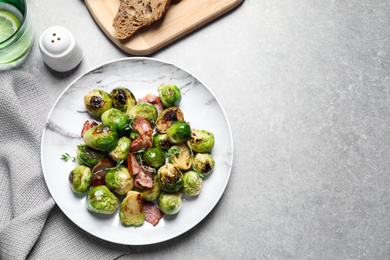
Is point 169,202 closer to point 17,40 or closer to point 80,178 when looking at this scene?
point 80,178

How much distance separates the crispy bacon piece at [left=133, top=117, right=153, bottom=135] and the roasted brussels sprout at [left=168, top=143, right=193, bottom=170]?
15 cm

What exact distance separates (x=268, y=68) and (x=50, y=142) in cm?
126

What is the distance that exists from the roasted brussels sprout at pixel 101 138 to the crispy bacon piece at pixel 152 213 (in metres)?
0.36

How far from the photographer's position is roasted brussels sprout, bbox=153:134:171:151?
2.77 meters

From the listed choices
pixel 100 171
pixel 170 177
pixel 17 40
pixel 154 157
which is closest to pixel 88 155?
pixel 100 171

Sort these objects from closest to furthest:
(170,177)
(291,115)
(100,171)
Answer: (170,177) → (100,171) → (291,115)

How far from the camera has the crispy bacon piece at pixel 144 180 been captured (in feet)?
8.86

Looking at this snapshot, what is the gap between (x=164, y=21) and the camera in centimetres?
296

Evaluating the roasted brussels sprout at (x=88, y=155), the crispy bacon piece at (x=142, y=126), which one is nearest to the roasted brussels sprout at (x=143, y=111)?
the crispy bacon piece at (x=142, y=126)

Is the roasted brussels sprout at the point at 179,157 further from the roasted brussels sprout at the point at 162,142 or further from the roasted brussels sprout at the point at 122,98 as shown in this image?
the roasted brussels sprout at the point at 122,98

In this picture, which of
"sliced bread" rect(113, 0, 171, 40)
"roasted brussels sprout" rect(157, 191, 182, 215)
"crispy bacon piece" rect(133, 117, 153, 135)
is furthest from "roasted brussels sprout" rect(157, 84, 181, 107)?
"roasted brussels sprout" rect(157, 191, 182, 215)

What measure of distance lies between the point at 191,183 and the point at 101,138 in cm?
50

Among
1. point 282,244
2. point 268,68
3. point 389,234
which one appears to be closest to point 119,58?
point 268,68

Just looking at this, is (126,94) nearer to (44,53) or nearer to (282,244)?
(44,53)
